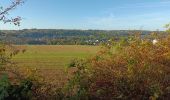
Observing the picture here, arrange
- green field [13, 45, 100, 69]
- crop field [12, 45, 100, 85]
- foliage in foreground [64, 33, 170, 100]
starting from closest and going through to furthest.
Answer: foliage in foreground [64, 33, 170, 100], crop field [12, 45, 100, 85], green field [13, 45, 100, 69]

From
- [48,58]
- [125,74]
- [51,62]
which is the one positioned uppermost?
[125,74]

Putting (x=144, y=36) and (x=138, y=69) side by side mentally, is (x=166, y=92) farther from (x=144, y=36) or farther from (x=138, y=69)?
(x=144, y=36)

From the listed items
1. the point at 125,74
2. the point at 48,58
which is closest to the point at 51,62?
the point at 48,58

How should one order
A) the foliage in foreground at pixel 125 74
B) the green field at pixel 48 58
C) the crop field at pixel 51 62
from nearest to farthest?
1. the foliage in foreground at pixel 125 74
2. the crop field at pixel 51 62
3. the green field at pixel 48 58

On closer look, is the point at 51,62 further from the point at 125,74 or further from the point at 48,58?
the point at 125,74

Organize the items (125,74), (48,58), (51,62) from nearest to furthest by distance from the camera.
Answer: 1. (125,74)
2. (51,62)
3. (48,58)

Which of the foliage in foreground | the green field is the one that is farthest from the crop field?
the foliage in foreground

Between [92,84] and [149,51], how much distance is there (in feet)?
5.52

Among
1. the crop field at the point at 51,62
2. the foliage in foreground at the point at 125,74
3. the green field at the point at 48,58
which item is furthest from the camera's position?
the green field at the point at 48,58

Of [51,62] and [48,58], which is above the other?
[51,62]

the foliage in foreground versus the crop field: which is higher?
the foliage in foreground

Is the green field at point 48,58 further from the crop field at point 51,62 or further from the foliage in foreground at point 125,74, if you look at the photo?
the foliage in foreground at point 125,74

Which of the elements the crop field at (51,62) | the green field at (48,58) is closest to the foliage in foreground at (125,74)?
the crop field at (51,62)

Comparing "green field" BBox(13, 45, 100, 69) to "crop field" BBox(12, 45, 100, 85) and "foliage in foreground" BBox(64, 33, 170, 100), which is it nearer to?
"crop field" BBox(12, 45, 100, 85)
